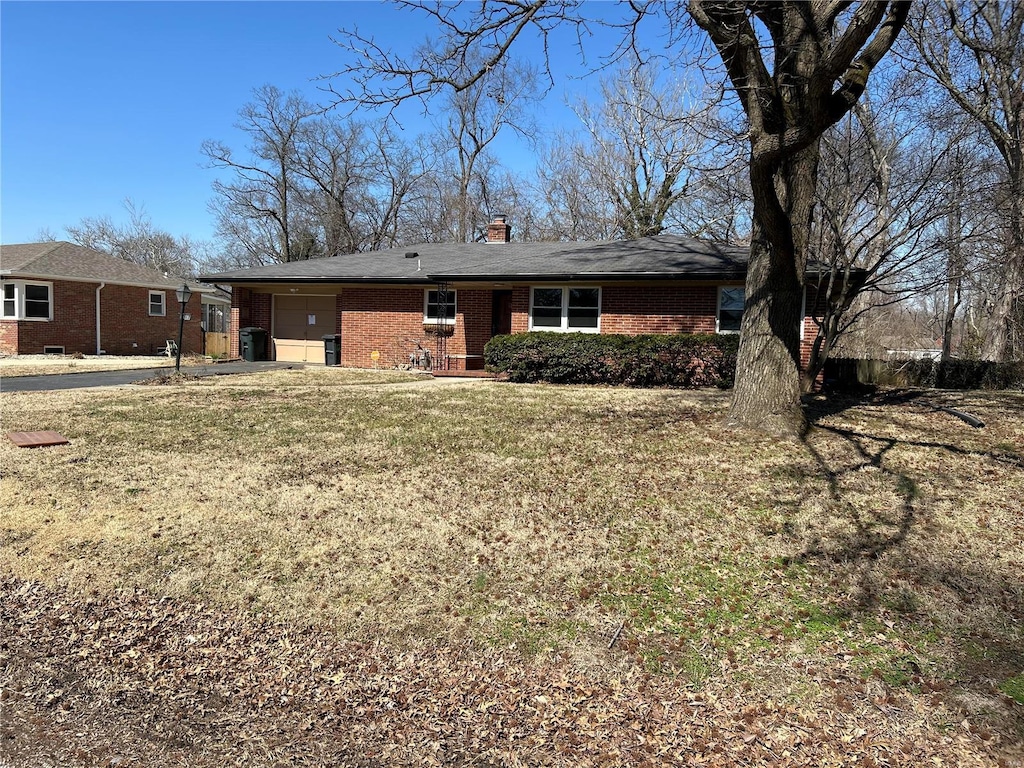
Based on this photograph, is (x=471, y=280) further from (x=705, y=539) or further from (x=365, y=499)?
(x=705, y=539)

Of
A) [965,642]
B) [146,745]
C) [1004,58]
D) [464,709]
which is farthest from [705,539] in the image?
[1004,58]

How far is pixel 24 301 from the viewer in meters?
20.1

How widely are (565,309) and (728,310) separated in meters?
3.84

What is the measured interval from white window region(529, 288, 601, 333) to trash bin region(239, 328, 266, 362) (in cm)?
914

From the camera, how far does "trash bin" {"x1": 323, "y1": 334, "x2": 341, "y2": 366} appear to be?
58.7 feet

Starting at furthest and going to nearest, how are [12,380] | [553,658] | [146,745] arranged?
1. [12,380]
2. [553,658]
3. [146,745]

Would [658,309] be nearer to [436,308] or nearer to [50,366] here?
[436,308]

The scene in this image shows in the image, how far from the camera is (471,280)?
15.4 metres

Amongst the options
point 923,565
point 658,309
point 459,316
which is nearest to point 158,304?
point 459,316

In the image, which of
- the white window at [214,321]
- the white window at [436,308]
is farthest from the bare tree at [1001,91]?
the white window at [214,321]

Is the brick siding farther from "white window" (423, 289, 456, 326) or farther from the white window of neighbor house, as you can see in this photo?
the white window of neighbor house

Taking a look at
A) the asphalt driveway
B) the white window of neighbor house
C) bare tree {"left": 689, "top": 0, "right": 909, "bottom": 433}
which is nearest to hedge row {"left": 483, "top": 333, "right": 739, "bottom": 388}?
bare tree {"left": 689, "top": 0, "right": 909, "bottom": 433}

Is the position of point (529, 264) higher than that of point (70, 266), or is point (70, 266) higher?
point (70, 266)

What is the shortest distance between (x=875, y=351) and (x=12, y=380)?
29907mm
